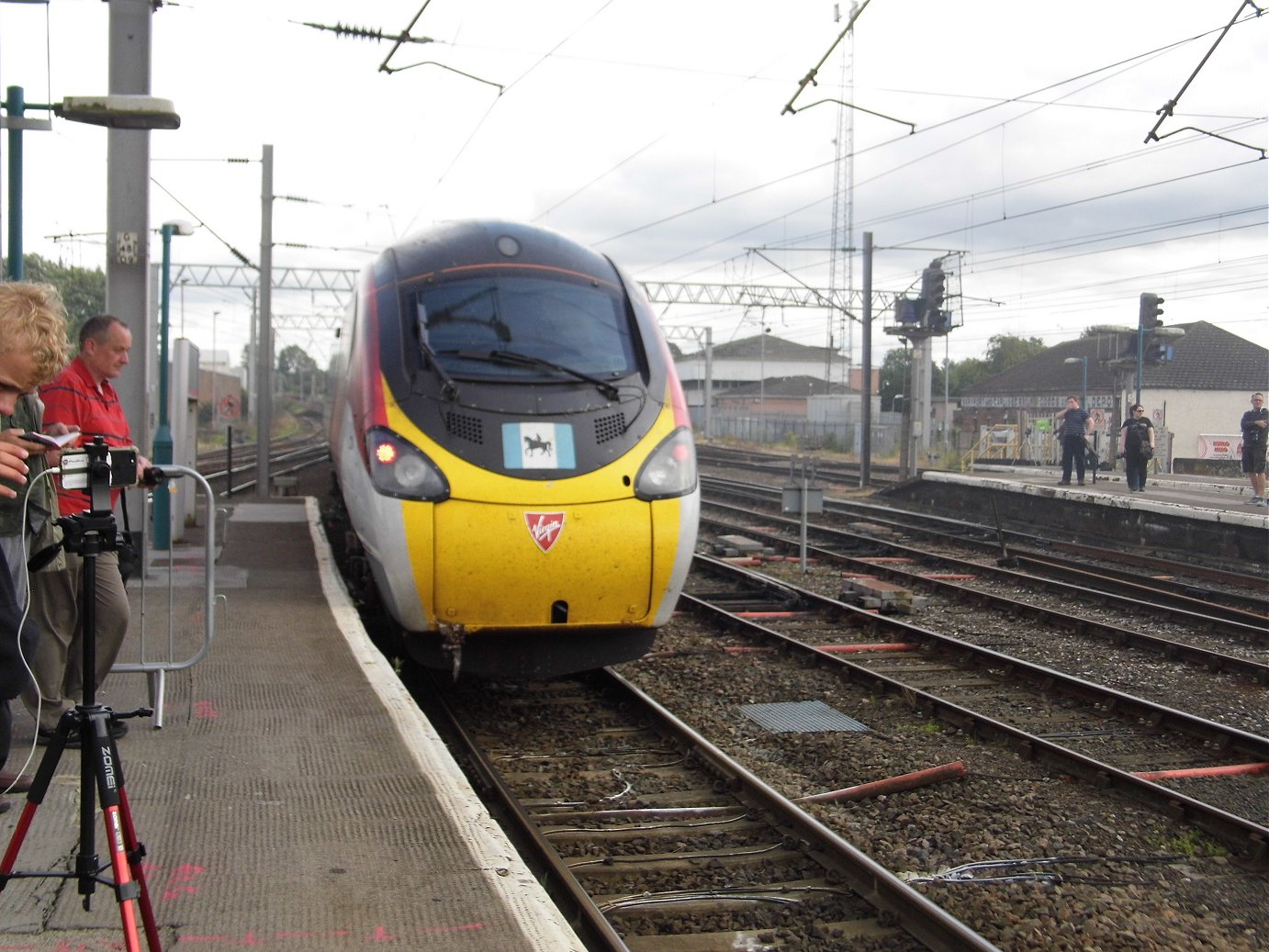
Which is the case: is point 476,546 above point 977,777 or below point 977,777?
above

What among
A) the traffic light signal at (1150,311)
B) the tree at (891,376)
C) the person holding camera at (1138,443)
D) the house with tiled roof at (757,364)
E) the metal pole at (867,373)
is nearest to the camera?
the person holding camera at (1138,443)

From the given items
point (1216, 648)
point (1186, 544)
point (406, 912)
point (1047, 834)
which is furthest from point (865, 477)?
point (406, 912)

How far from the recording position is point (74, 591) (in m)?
4.61

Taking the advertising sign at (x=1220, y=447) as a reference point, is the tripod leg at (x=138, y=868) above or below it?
below

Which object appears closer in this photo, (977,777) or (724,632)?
(977,777)

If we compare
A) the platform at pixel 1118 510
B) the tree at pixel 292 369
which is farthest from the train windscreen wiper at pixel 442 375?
the tree at pixel 292 369

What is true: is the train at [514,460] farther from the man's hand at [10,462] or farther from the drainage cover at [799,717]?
the man's hand at [10,462]

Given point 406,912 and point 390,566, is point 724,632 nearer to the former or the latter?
point 390,566

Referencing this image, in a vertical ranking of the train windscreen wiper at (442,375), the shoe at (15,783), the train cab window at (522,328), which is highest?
the train cab window at (522,328)

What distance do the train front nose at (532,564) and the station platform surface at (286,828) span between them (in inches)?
23.0

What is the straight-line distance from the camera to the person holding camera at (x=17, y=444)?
2.81 m

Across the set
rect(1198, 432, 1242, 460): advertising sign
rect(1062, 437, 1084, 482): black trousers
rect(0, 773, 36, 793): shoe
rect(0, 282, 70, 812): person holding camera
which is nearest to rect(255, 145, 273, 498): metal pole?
rect(1062, 437, 1084, 482): black trousers

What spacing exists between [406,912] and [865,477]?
22.7m

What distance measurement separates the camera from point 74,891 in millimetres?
3365
